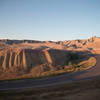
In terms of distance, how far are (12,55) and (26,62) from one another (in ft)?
23.6

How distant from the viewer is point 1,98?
8.20 metres

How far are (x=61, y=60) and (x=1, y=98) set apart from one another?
27509 millimetres

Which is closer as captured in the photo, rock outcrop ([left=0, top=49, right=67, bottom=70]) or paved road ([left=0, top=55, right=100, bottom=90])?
paved road ([left=0, top=55, right=100, bottom=90])

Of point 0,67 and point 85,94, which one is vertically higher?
point 85,94

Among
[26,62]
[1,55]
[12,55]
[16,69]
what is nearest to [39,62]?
[26,62]

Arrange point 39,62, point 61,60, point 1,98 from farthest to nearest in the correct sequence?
1. point 61,60
2. point 39,62
3. point 1,98

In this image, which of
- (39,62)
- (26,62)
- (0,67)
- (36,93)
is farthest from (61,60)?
(36,93)

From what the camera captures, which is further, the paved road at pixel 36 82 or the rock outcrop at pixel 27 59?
the rock outcrop at pixel 27 59

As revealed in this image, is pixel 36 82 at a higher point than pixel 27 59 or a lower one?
higher

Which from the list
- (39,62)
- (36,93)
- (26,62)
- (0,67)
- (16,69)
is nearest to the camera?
(36,93)

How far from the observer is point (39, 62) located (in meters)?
31.1

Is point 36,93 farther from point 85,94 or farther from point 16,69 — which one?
point 16,69

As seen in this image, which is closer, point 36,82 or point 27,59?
point 36,82

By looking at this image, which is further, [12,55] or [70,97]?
[12,55]
